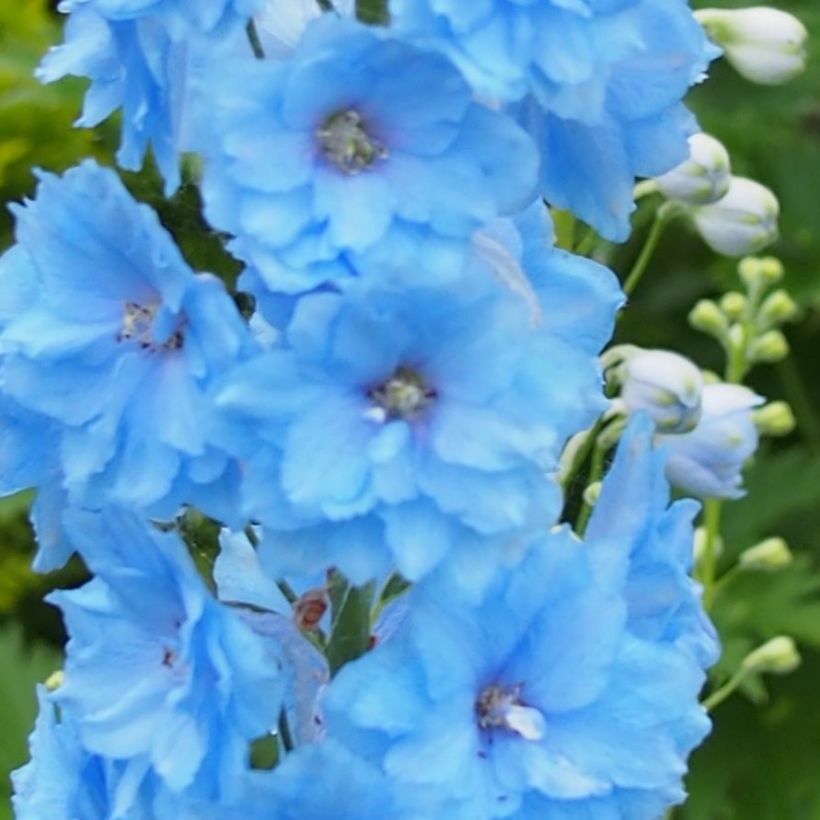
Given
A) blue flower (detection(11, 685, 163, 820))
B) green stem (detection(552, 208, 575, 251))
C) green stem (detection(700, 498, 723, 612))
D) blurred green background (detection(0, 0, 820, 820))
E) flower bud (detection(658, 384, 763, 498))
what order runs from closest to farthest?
blue flower (detection(11, 685, 163, 820)) → green stem (detection(552, 208, 575, 251)) → flower bud (detection(658, 384, 763, 498)) → green stem (detection(700, 498, 723, 612)) → blurred green background (detection(0, 0, 820, 820))

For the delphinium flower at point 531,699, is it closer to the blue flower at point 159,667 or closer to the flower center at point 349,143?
the blue flower at point 159,667

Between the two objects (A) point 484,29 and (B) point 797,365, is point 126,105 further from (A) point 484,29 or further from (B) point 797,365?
(B) point 797,365

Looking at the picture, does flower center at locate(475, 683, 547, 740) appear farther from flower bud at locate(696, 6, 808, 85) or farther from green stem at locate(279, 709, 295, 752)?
flower bud at locate(696, 6, 808, 85)

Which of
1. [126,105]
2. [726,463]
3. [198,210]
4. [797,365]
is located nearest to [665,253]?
[797,365]

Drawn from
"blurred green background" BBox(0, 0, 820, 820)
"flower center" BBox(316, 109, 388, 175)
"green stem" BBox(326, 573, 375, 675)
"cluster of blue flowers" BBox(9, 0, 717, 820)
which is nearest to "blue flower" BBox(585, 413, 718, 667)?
"cluster of blue flowers" BBox(9, 0, 717, 820)

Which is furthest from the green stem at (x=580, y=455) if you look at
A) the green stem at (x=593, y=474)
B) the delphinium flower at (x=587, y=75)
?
the delphinium flower at (x=587, y=75)
